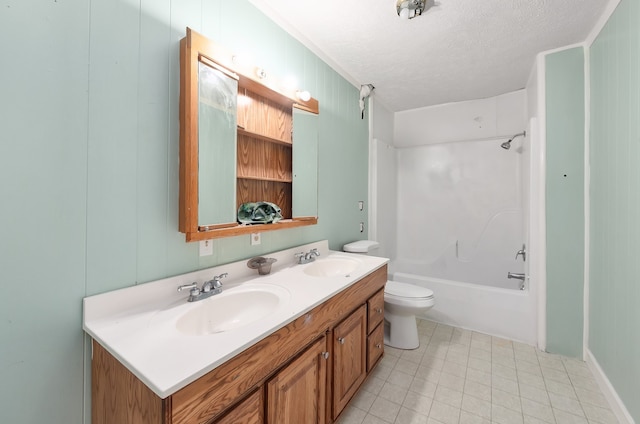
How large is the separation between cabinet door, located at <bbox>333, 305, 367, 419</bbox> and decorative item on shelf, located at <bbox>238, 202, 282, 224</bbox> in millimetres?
684

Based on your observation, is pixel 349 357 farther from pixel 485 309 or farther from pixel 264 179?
pixel 485 309

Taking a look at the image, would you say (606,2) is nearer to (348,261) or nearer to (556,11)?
(556,11)

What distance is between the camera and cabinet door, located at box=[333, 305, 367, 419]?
1317mm

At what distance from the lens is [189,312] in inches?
39.5

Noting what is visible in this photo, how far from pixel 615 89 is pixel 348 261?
1886 millimetres

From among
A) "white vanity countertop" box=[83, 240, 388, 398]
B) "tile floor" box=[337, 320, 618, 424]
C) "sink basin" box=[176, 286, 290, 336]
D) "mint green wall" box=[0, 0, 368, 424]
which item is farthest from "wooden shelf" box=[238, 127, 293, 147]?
"tile floor" box=[337, 320, 618, 424]

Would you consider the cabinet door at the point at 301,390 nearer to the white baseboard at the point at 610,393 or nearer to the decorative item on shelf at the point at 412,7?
the white baseboard at the point at 610,393

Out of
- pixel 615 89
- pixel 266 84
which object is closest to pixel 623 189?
pixel 615 89

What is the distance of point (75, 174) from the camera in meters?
0.87

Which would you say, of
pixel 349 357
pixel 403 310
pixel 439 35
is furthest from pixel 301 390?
pixel 439 35

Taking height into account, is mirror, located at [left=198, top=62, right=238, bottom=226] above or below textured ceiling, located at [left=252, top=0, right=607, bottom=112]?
below

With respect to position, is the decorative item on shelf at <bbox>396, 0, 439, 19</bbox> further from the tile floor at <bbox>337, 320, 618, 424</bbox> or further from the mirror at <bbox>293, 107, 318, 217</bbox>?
the tile floor at <bbox>337, 320, 618, 424</bbox>

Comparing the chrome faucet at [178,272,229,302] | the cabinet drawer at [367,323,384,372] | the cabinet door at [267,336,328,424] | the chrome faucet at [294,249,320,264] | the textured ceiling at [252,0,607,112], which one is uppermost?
the textured ceiling at [252,0,607,112]

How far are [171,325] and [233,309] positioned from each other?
0.34 metres
